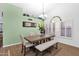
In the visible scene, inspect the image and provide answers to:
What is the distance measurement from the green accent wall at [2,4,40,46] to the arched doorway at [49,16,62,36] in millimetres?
452

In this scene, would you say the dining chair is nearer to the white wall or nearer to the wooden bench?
the wooden bench

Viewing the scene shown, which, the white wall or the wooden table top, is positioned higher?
the white wall

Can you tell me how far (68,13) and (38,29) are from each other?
1.98 ft

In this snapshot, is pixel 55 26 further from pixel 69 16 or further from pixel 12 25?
pixel 12 25

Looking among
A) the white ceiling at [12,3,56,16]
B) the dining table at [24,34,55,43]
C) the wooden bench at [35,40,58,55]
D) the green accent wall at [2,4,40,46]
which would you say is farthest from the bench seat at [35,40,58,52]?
the white ceiling at [12,3,56,16]

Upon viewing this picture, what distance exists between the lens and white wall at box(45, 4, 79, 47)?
1.72 meters

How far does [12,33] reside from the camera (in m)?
1.73

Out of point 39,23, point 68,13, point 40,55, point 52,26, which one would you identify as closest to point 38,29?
point 39,23

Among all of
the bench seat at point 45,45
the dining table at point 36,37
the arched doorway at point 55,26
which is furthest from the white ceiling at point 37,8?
the bench seat at point 45,45

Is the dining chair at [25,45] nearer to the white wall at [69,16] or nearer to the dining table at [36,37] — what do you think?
the dining table at [36,37]

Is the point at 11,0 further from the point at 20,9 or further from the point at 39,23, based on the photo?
the point at 39,23

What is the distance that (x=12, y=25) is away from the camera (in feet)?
5.72

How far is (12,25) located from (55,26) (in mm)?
785

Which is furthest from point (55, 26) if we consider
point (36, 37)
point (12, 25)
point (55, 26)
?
point (12, 25)
